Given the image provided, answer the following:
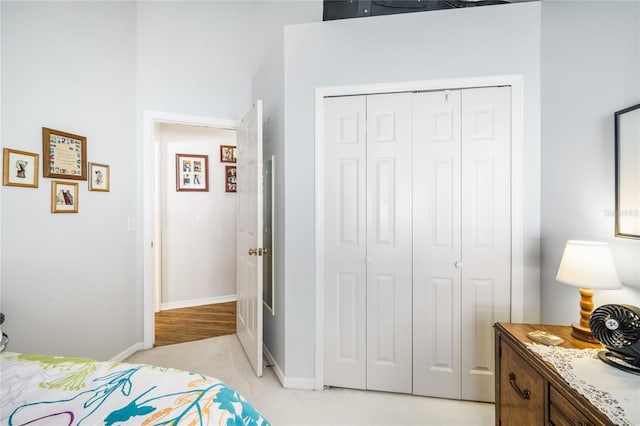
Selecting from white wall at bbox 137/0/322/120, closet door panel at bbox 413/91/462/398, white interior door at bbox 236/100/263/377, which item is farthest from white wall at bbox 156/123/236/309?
closet door panel at bbox 413/91/462/398

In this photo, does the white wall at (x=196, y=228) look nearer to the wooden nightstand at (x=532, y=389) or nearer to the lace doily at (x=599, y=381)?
the wooden nightstand at (x=532, y=389)

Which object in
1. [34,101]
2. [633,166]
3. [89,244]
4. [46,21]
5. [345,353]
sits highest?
[46,21]

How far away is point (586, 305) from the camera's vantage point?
1.33m

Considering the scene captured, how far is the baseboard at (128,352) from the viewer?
2.39 m

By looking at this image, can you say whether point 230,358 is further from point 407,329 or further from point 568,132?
point 568,132

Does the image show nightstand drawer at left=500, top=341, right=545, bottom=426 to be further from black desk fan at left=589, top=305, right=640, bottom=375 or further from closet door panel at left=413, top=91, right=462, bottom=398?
closet door panel at left=413, top=91, right=462, bottom=398

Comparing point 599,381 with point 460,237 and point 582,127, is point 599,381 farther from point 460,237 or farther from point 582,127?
point 582,127

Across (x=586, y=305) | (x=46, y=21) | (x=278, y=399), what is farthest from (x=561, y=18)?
(x=46, y=21)

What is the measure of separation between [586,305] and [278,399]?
1799mm

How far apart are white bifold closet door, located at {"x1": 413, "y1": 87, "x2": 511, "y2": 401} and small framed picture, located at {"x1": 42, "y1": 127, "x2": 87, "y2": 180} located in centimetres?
234

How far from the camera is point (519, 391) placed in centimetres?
128

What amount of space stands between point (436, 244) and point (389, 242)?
0.30 metres

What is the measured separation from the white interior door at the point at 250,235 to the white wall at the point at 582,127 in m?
1.84

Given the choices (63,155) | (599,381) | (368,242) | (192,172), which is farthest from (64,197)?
(599,381)
